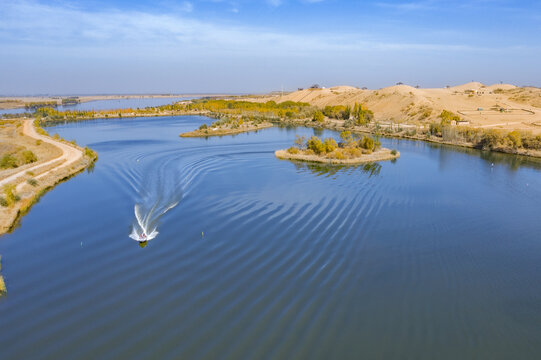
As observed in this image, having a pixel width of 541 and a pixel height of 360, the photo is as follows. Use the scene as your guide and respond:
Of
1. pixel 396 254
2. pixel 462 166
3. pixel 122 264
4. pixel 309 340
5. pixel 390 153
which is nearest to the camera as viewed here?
pixel 309 340

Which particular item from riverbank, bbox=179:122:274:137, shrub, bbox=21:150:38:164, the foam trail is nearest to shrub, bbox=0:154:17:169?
shrub, bbox=21:150:38:164

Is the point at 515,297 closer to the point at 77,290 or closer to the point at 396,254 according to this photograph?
the point at 396,254

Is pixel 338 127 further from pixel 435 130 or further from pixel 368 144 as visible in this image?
pixel 368 144

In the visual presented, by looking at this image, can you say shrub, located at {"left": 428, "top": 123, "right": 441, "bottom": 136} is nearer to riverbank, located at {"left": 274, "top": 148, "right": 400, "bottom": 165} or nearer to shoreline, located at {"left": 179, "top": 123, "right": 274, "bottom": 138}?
riverbank, located at {"left": 274, "top": 148, "right": 400, "bottom": 165}

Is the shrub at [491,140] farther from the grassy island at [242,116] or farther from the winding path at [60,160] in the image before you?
the winding path at [60,160]

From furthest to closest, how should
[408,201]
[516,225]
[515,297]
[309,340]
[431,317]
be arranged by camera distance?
[408,201], [516,225], [515,297], [431,317], [309,340]

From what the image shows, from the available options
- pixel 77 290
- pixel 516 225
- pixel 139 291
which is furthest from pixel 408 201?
pixel 77 290

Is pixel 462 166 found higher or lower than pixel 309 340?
higher
